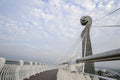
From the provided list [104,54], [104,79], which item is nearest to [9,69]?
[104,79]

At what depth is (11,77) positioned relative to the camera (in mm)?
5941

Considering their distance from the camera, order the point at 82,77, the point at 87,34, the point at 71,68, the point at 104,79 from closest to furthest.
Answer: the point at 104,79 → the point at 82,77 → the point at 71,68 → the point at 87,34

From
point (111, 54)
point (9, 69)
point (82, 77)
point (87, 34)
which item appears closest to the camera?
point (111, 54)

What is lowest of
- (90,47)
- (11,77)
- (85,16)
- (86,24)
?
(11,77)

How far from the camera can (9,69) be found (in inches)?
227

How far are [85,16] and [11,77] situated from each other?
1892 centimetres

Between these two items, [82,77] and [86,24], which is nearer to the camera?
[82,77]

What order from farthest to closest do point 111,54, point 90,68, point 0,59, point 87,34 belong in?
point 87,34, point 90,68, point 0,59, point 111,54

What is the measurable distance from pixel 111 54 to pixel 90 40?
74.5 feet

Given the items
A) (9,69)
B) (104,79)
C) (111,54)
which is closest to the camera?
(111,54)

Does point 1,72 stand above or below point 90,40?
below

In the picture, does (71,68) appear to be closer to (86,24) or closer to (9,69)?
(9,69)

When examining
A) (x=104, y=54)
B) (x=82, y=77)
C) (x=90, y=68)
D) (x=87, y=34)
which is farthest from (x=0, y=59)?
(x=87, y=34)

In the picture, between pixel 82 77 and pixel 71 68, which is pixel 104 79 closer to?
pixel 82 77
